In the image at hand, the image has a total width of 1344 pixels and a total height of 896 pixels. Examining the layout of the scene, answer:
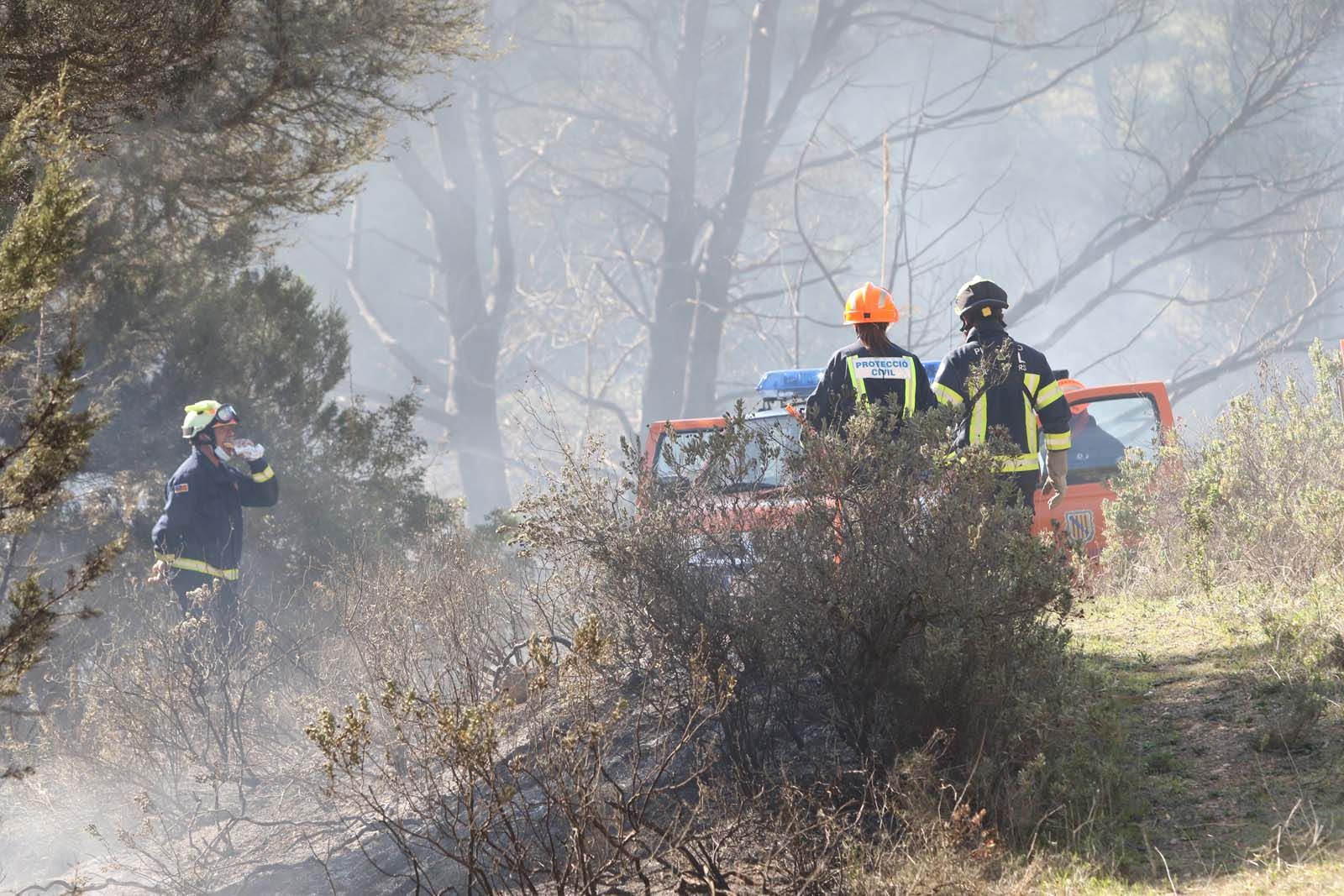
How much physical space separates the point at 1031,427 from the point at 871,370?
2.78ft

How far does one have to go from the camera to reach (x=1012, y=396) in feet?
20.1

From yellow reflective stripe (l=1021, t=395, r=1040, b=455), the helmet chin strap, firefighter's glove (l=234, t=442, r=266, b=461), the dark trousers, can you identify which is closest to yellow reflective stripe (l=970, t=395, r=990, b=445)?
yellow reflective stripe (l=1021, t=395, r=1040, b=455)

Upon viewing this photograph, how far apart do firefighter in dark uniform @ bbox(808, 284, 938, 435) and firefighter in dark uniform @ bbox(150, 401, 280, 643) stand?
399cm

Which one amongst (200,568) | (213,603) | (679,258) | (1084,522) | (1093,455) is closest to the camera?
(213,603)

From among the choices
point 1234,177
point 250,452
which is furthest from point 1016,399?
point 1234,177

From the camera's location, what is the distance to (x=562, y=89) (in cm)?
2967

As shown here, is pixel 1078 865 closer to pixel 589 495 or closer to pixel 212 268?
pixel 589 495

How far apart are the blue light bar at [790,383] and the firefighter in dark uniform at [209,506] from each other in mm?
3158

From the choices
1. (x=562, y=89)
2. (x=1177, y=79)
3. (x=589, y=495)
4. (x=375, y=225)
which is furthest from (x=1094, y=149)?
(x=589, y=495)

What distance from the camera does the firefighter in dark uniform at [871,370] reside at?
233 inches

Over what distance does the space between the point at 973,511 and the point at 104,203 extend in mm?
6222

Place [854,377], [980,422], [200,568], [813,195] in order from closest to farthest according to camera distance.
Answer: [854,377] → [980,422] → [200,568] → [813,195]

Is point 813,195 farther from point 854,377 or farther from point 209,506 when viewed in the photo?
point 854,377

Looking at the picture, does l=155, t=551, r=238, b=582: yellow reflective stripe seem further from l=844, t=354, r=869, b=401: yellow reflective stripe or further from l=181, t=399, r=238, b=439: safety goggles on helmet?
l=844, t=354, r=869, b=401: yellow reflective stripe
